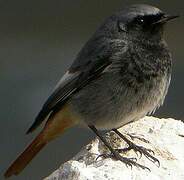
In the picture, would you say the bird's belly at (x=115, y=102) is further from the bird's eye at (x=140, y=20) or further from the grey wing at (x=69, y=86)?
the bird's eye at (x=140, y=20)

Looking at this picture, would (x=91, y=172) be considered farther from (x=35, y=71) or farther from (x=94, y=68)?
(x=35, y=71)

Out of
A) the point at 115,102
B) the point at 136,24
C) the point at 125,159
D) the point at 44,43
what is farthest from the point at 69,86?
the point at 44,43

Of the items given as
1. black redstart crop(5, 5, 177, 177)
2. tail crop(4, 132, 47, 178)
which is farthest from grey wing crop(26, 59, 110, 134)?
tail crop(4, 132, 47, 178)

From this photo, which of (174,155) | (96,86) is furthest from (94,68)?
(174,155)

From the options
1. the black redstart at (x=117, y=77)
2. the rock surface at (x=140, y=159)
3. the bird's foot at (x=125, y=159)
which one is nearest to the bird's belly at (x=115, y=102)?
the black redstart at (x=117, y=77)

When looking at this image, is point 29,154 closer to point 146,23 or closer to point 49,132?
point 49,132
